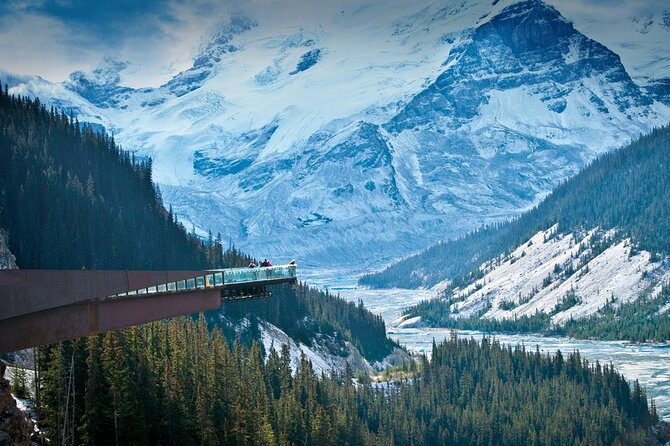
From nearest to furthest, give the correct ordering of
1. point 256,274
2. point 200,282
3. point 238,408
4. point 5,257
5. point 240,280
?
point 200,282, point 240,280, point 256,274, point 238,408, point 5,257

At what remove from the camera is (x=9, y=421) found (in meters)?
51.3

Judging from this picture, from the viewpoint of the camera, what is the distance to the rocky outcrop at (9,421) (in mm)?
50200

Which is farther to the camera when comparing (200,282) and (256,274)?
(256,274)

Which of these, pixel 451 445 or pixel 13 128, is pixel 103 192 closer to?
pixel 13 128

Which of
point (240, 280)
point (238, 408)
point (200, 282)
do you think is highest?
point (240, 280)

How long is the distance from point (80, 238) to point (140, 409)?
8877cm

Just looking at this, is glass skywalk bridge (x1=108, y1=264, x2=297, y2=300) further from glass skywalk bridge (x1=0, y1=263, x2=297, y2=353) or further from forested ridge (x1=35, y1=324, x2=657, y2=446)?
forested ridge (x1=35, y1=324, x2=657, y2=446)

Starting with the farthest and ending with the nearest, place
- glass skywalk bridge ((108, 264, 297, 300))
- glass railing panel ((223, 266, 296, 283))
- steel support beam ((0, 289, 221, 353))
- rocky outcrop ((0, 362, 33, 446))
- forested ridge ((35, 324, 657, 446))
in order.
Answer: glass railing panel ((223, 266, 296, 283)) → forested ridge ((35, 324, 657, 446)) → glass skywalk bridge ((108, 264, 297, 300)) → steel support beam ((0, 289, 221, 353)) → rocky outcrop ((0, 362, 33, 446))

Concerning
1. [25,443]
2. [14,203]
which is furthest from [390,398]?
[25,443]

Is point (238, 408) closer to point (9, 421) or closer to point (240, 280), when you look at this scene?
point (240, 280)

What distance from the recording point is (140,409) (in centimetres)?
8156

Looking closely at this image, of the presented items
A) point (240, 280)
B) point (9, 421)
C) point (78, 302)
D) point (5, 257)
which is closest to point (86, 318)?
point (78, 302)

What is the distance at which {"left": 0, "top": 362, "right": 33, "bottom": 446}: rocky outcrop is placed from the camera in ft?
165

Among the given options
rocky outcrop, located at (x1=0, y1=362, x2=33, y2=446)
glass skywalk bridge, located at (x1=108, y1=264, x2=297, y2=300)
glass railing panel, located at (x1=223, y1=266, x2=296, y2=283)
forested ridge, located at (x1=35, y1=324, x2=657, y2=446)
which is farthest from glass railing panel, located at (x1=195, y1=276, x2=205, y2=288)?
rocky outcrop, located at (x1=0, y1=362, x2=33, y2=446)
